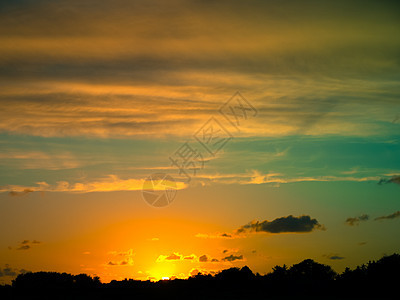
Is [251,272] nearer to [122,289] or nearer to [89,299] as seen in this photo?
[122,289]

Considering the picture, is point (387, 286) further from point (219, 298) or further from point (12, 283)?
point (12, 283)

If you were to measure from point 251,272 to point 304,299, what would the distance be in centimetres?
5473

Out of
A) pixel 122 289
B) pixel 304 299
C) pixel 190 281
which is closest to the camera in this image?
pixel 304 299

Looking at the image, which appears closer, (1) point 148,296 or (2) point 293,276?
(1) point 148,296

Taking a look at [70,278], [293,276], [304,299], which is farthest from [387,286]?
[70,278]

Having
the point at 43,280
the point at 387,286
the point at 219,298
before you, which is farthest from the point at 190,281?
Result: the point at 387,286

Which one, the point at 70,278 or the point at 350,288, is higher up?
the point at 70,278

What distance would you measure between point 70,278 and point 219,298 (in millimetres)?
53989

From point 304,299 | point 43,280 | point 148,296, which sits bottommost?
point 304,299

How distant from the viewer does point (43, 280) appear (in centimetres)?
14062

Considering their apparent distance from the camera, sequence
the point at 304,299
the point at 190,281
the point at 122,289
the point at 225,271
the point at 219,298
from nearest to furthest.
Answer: the point at 304,299, the point at 219,298, the point at 122,289, the point at 190,281, the point at 225,271

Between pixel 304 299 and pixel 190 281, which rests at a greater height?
pixel 190 281

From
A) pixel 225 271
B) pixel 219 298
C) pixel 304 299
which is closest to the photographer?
pixel 304 299

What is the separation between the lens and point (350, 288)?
11350 cm
